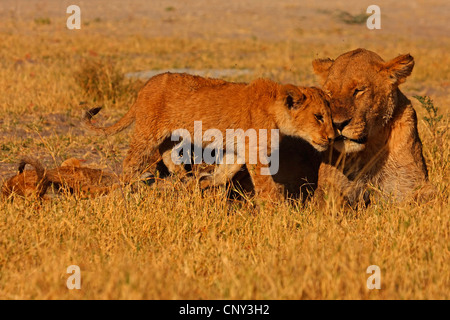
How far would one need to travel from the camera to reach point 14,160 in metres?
6.61

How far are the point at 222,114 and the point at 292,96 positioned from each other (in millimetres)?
668

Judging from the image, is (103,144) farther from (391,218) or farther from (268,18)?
(268,18)

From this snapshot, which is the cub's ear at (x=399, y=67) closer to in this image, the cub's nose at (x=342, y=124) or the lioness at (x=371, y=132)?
the lioness at (x=371, y=132)

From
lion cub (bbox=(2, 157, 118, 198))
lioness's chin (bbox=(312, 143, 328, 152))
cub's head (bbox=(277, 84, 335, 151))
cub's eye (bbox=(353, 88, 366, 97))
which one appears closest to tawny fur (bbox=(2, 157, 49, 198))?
lion cub (bbox=(2, 157, 118, 198))

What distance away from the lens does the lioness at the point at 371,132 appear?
4465mm

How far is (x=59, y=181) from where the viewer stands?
551cm

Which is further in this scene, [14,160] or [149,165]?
[14,160]

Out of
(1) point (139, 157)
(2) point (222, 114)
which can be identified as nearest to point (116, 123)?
(1) point (139, 157)

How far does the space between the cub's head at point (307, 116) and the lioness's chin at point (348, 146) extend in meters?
0.12

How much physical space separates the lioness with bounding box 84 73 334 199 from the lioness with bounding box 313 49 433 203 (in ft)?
0.92

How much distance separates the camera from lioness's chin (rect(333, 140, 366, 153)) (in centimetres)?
452
